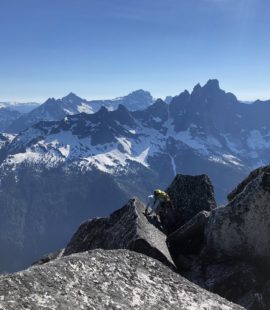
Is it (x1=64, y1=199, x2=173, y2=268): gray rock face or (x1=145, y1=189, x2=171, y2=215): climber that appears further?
(x1=145, y1=189, x2=171, y2=215): climber

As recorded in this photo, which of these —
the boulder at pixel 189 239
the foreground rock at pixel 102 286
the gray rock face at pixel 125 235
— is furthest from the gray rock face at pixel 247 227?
the foreground rock at pixel 102 286

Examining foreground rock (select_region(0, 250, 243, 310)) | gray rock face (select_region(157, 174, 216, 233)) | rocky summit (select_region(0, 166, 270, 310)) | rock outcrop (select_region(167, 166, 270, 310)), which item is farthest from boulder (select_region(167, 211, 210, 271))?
foreground rock (select_region(0, 250, 243, 310))

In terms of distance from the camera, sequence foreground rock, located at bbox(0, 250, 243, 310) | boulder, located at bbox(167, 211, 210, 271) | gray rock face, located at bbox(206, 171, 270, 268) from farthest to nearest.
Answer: boulder, located at bbox(167, 211, 210, 271) → gray rock face, located at bbox(206, 171, 270, 268) → foreground rock, located at bbox(0, 250, 243, 310)

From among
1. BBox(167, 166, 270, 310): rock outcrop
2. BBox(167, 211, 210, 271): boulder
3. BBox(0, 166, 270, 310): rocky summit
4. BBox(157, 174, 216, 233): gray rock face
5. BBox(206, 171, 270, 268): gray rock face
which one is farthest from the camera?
BBox(157, 174, 216, 233): gray rock face

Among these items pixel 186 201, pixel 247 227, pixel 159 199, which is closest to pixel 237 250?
pixel 247 227

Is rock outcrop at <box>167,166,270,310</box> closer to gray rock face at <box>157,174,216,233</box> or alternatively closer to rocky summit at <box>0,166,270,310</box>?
rocky summit at <box>0,166,270,310</box>

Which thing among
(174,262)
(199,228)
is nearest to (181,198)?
(199,228)

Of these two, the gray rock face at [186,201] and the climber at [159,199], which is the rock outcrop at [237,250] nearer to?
the gray rock face at [186,201]

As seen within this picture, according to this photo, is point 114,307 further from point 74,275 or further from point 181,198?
point 181,198
